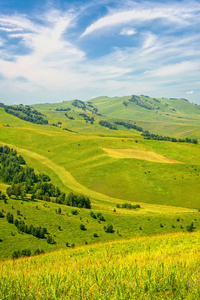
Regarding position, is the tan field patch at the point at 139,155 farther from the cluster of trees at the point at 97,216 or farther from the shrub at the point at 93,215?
the cluster of trees at the point at 97,216

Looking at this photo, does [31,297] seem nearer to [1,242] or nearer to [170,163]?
[1,242]

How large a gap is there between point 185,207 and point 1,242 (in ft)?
232

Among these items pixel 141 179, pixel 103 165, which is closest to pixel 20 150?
pixel 103 165

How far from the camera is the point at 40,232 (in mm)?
49531

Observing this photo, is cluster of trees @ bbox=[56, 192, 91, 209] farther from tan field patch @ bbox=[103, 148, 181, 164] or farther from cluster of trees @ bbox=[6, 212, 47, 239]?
A: tan field patch @ bbox=[103, 148, 181, 164]

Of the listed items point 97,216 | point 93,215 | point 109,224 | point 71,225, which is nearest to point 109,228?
point 109,224

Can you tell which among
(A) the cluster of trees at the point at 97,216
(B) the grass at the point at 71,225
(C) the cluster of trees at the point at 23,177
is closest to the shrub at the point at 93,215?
(A) the cluster of trees at the point at 97,216

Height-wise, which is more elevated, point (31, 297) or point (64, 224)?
point (31, 297)

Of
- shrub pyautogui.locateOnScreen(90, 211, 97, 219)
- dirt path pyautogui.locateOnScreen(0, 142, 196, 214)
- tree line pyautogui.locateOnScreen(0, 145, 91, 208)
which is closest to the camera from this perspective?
shrub pyautogui.locateOnScreen(90, 211, 97, 219)

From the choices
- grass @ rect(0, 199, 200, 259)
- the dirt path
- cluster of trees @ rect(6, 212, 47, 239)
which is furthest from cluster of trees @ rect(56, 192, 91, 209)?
cluster of trees @ rect(6, 212, 47, 239)

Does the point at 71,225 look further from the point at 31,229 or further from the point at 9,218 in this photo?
the point at 9,218

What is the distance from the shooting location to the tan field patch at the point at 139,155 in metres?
140

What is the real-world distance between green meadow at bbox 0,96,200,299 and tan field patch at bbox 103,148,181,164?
2.37ft

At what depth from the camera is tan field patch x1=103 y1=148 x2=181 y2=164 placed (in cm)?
13988
